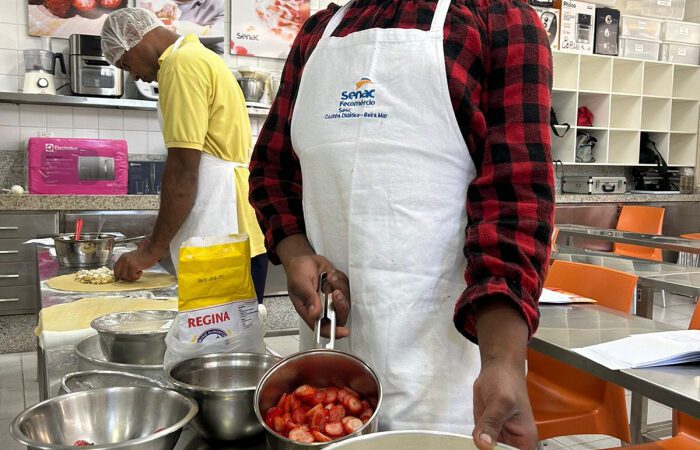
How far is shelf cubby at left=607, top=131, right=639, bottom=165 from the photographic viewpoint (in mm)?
6270

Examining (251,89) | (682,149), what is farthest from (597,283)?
(682,149)

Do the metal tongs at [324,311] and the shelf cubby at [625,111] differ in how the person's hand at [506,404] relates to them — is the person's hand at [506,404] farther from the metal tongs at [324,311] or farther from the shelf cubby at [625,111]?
the shelf cubby at [625,111]

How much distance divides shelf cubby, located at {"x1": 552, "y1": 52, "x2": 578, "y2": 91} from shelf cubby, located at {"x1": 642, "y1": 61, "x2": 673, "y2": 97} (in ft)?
3.36

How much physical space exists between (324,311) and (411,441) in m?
0.28

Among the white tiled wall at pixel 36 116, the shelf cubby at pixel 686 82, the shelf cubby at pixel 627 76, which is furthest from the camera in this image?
the shelf cubby at pixel 686 82

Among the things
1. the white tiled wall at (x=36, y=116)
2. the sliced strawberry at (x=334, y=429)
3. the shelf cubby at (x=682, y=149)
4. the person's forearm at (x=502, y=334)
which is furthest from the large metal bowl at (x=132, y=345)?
the shelf cubby at (x=682, y=149)

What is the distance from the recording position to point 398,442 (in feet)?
2.20

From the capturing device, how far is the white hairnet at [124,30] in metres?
2.26

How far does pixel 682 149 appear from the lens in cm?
667

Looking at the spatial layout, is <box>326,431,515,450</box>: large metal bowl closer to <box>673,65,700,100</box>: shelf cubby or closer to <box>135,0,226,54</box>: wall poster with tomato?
<box>135,0,226,54</box>: wall poster with tomato

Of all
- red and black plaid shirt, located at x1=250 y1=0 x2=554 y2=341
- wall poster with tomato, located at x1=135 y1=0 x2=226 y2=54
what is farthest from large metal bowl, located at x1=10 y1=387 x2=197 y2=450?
wall poster with tomato, located at x1=135 y1=0 x2=226 y2=54

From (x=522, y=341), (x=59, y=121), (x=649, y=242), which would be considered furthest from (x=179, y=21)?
(x=522, y=341)

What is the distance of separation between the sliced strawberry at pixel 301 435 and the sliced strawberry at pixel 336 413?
0.16 ft

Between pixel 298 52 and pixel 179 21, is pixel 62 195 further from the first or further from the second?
pixel 298 52
